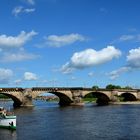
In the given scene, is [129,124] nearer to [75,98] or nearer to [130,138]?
[130,138]

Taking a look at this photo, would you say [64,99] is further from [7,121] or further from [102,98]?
[7,121]

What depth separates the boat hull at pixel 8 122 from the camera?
2876 inches

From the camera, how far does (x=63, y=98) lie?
167250mm

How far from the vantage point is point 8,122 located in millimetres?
73562

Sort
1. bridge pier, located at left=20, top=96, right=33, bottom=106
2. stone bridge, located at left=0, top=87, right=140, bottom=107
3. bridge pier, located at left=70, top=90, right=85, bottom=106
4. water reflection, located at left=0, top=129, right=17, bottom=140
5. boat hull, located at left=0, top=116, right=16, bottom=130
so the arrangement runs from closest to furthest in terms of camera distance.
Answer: water reflection, located at left=0, top=129, right=17, bottom=140 < boat hull, located at left=0, top=116, right=16, bottom=130 < stone bridge, located at left=0, top=87, right=140, bottom=107 < bridge pier, located at left=20, top=96, right=33, bottom=106 < bridge pier, located at left=70, top=90, right=85, bottom=106

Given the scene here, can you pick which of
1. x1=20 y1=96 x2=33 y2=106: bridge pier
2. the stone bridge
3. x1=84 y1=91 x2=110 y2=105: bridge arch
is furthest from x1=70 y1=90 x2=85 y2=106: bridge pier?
x1=20 y1=96 x2=33 y2=106: bridge pier

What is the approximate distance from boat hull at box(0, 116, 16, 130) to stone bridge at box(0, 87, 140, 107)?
63.4m

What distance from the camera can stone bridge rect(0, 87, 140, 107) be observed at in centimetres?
14457

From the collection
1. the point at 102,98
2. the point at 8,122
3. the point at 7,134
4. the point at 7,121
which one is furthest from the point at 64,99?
the point at 7,134

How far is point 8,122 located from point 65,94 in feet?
286

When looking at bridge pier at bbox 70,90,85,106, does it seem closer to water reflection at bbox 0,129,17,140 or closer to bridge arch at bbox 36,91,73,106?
bridge arch at bbox 36,91,73,106

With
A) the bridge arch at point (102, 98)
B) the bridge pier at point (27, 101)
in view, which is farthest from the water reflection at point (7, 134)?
the bridge arch at point (102, 98)

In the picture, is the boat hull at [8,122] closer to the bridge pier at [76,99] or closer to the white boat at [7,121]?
the white boat at [7,121]

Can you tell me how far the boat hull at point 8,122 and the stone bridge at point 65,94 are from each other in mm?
63448
